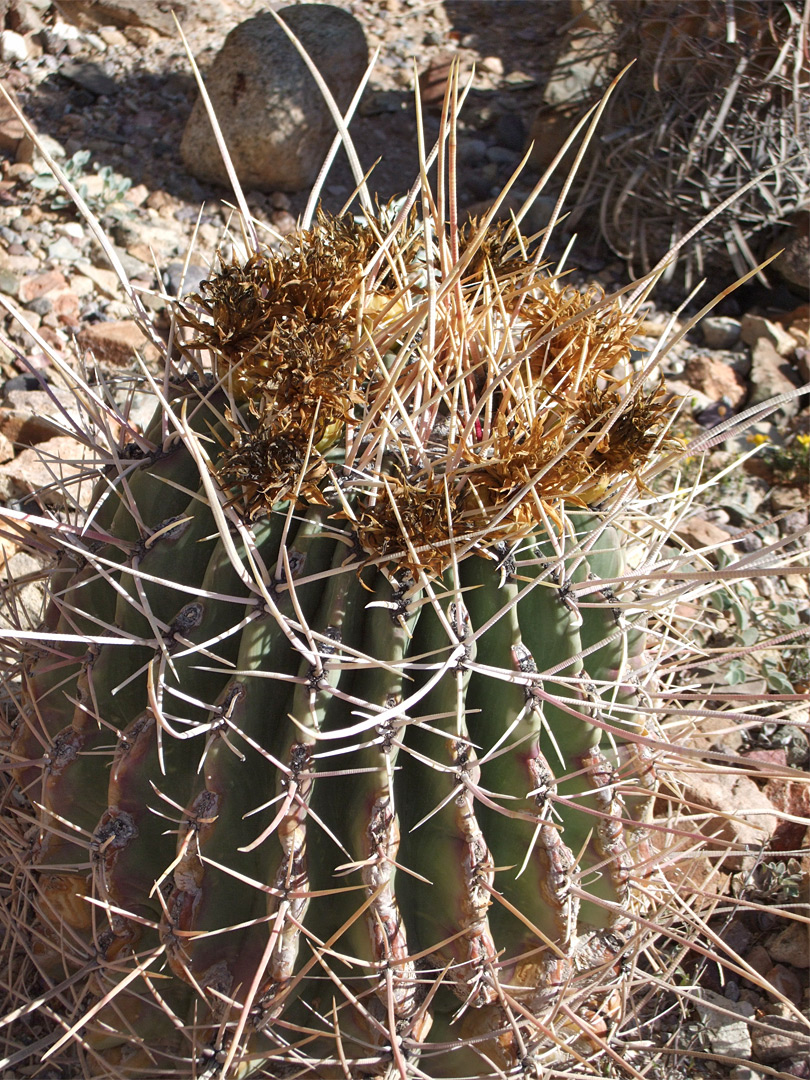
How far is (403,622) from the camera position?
4.23 ft

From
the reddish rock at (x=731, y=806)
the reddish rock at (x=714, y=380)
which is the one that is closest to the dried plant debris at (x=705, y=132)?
the reddish rock at (x=714, y=380)

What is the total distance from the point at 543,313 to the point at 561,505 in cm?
33

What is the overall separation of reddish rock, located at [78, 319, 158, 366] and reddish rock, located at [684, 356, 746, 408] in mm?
2102

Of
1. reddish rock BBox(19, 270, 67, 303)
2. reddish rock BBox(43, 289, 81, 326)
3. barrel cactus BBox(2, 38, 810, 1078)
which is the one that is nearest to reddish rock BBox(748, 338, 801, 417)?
barrel cactus BBox(2, 38, 810, 1078)

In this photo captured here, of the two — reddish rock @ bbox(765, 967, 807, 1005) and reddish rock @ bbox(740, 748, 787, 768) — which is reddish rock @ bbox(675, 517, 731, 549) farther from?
reddish rock @ bbox(765, 967, 807, 1005)

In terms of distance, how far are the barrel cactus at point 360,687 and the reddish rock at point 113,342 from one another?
200 centimetres

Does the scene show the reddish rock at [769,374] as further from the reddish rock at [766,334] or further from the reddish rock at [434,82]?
the reddish rock at [434,82]

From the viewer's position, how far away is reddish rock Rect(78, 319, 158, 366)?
3482mm

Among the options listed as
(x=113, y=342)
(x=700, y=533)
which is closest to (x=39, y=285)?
(x=113, y=342)

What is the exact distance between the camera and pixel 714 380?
12.7 feet

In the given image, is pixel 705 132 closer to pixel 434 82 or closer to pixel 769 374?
pixel 769 374

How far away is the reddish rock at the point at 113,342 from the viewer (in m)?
3.48

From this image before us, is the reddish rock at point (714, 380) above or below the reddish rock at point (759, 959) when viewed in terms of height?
above

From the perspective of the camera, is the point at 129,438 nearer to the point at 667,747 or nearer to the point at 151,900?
the point at 151,900
